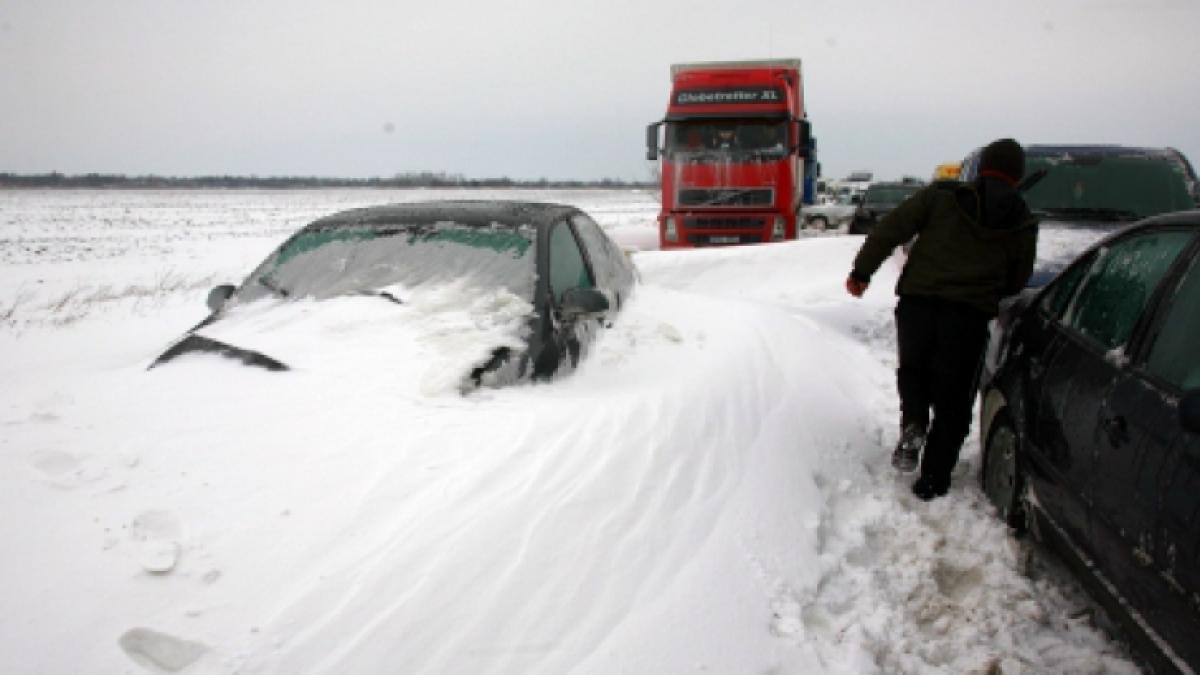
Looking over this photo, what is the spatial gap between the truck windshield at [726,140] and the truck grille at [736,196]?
52 centimetres

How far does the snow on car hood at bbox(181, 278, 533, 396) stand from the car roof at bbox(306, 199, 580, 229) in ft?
2.32

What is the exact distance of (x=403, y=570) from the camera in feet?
7.64

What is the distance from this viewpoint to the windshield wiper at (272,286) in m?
4.61

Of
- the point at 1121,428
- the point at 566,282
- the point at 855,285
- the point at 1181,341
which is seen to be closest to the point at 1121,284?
the point at 1181,341

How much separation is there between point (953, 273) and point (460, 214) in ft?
9.81

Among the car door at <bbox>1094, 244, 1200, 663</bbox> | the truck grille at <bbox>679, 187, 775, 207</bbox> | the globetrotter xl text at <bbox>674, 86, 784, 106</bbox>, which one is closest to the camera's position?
the car door at <bbox>1094, 244, 1200, 663</bbox>

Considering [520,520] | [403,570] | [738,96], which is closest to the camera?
[403,570]

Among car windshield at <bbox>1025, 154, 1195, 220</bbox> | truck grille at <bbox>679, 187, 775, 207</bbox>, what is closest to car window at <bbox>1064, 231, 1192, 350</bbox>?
car windshield at <bbox>1025, 154, 1195, 220</bbox>

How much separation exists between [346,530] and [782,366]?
369 cm

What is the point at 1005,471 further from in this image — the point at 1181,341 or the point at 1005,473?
the point at 1181,341

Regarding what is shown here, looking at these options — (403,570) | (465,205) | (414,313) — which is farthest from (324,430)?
(465,205)

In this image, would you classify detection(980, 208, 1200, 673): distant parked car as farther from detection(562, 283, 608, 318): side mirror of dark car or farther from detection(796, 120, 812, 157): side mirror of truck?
detection(796, 120, 812, 157): side mirror of truck

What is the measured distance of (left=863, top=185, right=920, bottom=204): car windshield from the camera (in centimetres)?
2136

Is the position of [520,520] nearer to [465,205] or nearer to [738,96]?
[465,205]
